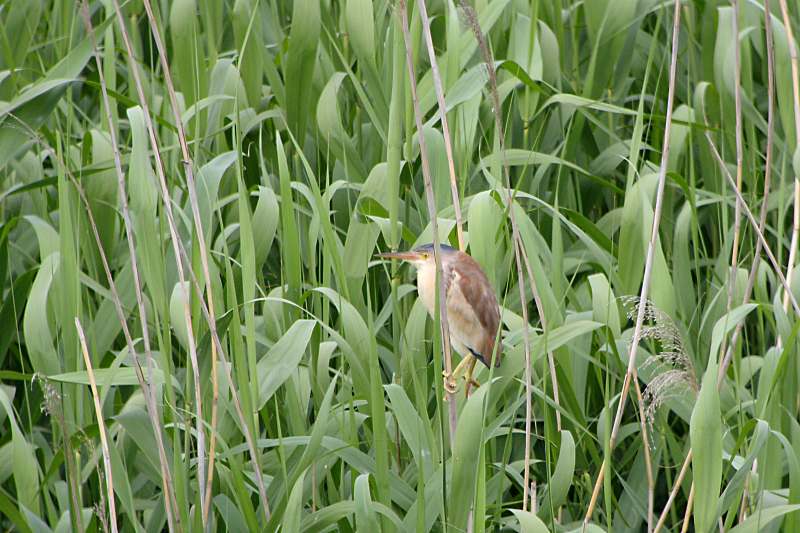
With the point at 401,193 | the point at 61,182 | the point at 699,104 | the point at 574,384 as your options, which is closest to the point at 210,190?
the point at 61,182

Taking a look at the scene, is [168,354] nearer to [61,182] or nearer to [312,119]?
[61,182]

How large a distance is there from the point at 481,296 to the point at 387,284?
0.52 metres

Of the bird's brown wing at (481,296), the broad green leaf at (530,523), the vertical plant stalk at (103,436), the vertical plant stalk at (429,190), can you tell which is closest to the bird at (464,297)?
the bird's brown wing at (481,296)

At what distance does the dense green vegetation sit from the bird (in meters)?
0.05

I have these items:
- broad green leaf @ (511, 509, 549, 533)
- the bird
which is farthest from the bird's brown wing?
broad green leaf @ (511, 509, 549, 533)

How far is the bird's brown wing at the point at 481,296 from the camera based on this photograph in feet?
6.65

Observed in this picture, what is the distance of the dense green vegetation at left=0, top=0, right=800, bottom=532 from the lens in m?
1.76

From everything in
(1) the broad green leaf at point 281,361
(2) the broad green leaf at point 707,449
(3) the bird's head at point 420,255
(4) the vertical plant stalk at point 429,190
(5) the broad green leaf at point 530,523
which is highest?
(4) the vertical plant stalk at point 429,190

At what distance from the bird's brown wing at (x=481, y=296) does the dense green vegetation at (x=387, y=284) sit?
0.04m

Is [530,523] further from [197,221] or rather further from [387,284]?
[387,284]

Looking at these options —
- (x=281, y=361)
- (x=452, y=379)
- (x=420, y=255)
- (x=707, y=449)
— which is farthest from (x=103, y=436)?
(x=707, y=449)

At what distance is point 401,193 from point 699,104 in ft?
2.67

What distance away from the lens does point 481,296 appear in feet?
6.81

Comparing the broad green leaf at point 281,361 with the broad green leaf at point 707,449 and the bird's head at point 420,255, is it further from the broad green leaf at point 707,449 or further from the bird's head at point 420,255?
the broad green leaf at point 707,449
